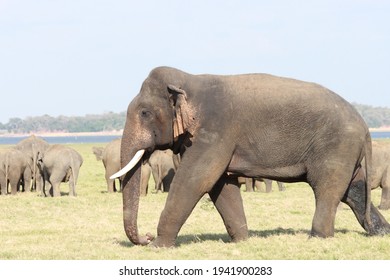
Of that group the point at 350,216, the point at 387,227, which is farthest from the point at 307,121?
the point at 350,216

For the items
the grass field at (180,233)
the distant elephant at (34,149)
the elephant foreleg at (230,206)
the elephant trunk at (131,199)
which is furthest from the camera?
the distant elephant at (34,149)

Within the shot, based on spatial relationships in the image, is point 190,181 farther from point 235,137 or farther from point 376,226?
point 376,226

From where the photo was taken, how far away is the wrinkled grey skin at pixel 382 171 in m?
20.2

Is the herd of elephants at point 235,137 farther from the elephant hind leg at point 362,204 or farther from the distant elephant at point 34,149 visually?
the distant elephant at point 34,149

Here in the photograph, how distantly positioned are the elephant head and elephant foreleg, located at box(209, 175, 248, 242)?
4.25ft

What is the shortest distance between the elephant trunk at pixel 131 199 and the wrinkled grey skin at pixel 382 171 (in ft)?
29.4

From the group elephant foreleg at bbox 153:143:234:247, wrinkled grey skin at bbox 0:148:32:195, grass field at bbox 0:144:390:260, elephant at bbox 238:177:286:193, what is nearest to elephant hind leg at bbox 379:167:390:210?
grass field at bbox 0:144:390:260

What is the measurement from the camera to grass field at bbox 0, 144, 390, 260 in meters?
12.0

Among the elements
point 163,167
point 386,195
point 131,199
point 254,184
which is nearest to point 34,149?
point 163,167

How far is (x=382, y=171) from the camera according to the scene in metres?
20.4

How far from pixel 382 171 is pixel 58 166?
37.2 feet

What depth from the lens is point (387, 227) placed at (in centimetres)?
1396

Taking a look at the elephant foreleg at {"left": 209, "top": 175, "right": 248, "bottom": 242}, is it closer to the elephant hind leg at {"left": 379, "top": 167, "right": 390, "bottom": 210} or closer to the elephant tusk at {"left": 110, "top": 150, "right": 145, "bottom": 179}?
the elephant tusk at {"left": 110, "top": 150, "right": 145, "bottom": 179}

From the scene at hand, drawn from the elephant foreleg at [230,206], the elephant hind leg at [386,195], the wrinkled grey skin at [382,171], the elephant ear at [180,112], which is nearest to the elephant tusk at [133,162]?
the elephant ear at [180,112]
